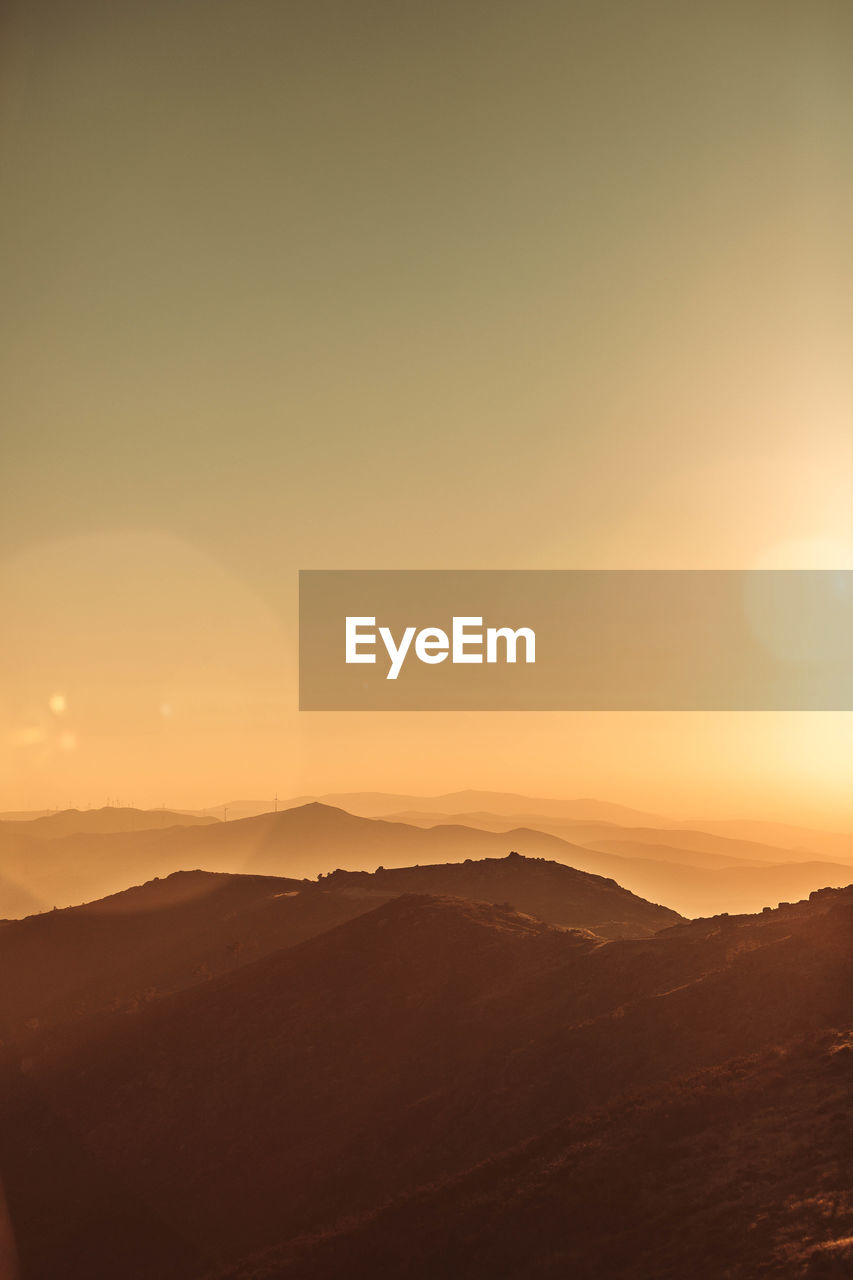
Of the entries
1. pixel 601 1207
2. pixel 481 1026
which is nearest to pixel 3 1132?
pixel 481 1026

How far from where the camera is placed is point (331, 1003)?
47.8m

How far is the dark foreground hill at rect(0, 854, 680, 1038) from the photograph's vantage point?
64500mm

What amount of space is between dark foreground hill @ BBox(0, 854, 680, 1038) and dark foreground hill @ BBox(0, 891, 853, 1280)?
332 inches

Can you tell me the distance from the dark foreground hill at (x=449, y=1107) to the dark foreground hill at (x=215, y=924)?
27.6ft

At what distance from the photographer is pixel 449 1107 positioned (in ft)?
119

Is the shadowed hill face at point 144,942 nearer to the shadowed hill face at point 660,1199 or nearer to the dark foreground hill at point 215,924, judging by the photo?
the dark foreground hill at point 215,924

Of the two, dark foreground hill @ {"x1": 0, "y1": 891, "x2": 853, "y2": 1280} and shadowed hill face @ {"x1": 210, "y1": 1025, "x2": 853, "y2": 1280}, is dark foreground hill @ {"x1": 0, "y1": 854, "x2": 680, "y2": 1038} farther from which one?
shadowed hill face @ {"x1": 210, "y1": 1025, "x2": 853, "y2": 1280}

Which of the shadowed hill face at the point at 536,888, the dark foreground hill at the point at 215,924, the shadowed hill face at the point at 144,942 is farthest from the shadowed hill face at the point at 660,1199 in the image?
the shadowed hill face at the point at 144,942

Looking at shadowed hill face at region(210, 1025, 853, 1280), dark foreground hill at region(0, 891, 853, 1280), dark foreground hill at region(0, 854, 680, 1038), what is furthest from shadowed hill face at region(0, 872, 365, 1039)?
shadowed hill face at region(210, 1025, 853, 1280)

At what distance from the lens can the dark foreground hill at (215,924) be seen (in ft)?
212

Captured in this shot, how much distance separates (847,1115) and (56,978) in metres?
67.4

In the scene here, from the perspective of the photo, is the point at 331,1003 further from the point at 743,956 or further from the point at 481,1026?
the point at 743,956

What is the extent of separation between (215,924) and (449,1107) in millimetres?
42255

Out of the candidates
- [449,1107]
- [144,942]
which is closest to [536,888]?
[144,942]
